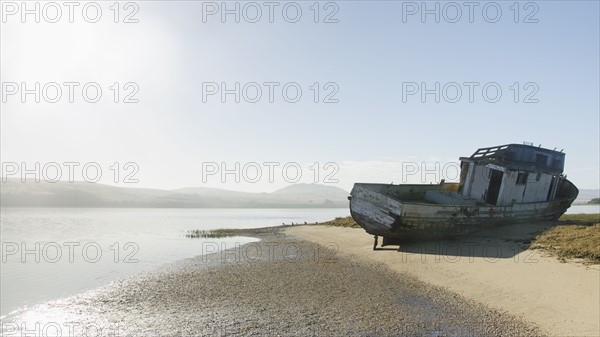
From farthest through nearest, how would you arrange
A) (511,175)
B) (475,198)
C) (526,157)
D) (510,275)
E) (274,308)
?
1. (526,157)
2. (475,198)
3. (511,175)
4. (510,275)
5. (274,308)

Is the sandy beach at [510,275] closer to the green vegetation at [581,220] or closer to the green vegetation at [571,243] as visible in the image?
the green vegetation at [571,243]

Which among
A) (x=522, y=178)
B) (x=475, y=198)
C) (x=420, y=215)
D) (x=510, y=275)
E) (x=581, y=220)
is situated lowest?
(x=581, y=220)

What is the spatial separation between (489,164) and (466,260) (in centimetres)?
964

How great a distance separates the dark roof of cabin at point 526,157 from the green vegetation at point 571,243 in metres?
8.46

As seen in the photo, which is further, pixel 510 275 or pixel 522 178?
pixel 522 178

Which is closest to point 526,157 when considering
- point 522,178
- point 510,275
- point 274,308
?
point 522,178

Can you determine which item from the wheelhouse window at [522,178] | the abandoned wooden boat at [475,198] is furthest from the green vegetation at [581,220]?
the wheelhouse window at [522,178]

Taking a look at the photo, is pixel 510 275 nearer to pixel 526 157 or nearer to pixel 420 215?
pixel 420 215

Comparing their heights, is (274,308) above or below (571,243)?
below

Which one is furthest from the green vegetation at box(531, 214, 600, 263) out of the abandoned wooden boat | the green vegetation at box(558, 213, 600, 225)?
the green vegetation at box(558, 213, 600, 225)

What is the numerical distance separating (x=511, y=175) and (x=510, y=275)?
12.6 meters

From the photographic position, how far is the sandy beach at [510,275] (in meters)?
10.4

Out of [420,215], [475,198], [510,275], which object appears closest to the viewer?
[510,275]

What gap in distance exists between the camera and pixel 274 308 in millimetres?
11734
